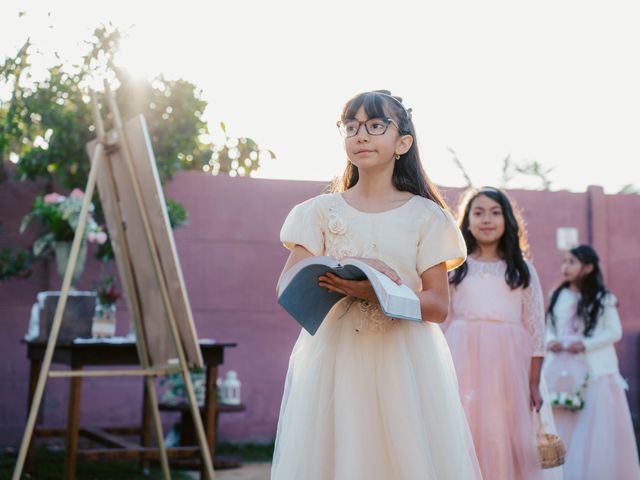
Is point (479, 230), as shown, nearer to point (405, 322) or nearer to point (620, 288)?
point (405, 322)

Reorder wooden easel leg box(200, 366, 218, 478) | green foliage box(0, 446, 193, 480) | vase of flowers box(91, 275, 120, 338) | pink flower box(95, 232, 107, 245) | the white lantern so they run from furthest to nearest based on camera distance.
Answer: the white lantern < pink flower box(95, 232, 107, 245) < green foliage box(0, 446, 193, 480) < vase of flowers box(91, 275, 120, 338) < wooden easel leg box(200, 366, 218, 478)

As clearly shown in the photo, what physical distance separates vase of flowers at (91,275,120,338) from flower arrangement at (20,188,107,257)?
0.34 meters

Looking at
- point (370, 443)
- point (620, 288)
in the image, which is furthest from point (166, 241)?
point (620, 288)

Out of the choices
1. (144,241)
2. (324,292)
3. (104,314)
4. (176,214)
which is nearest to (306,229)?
(324,292)

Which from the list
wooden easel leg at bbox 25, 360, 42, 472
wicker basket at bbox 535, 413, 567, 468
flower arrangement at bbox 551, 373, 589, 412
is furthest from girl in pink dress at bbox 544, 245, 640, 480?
wooden easel leg at bbox 25, 360, 42, 472

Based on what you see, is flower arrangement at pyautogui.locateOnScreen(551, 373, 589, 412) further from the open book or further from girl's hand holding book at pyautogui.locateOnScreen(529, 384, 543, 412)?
the open book

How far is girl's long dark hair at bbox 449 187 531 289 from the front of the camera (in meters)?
4.83

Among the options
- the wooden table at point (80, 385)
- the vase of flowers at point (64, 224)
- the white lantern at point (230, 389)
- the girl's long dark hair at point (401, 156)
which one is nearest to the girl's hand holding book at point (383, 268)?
the girl's long dark hair at point (401, 156)

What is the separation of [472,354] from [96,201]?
10.2 ft

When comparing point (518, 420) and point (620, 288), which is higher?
point (620, 288)

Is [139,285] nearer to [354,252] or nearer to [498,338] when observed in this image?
[498,338]

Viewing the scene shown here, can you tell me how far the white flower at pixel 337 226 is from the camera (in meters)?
3.23

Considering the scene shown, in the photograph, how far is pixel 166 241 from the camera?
457 centimetres

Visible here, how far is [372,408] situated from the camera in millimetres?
3057
